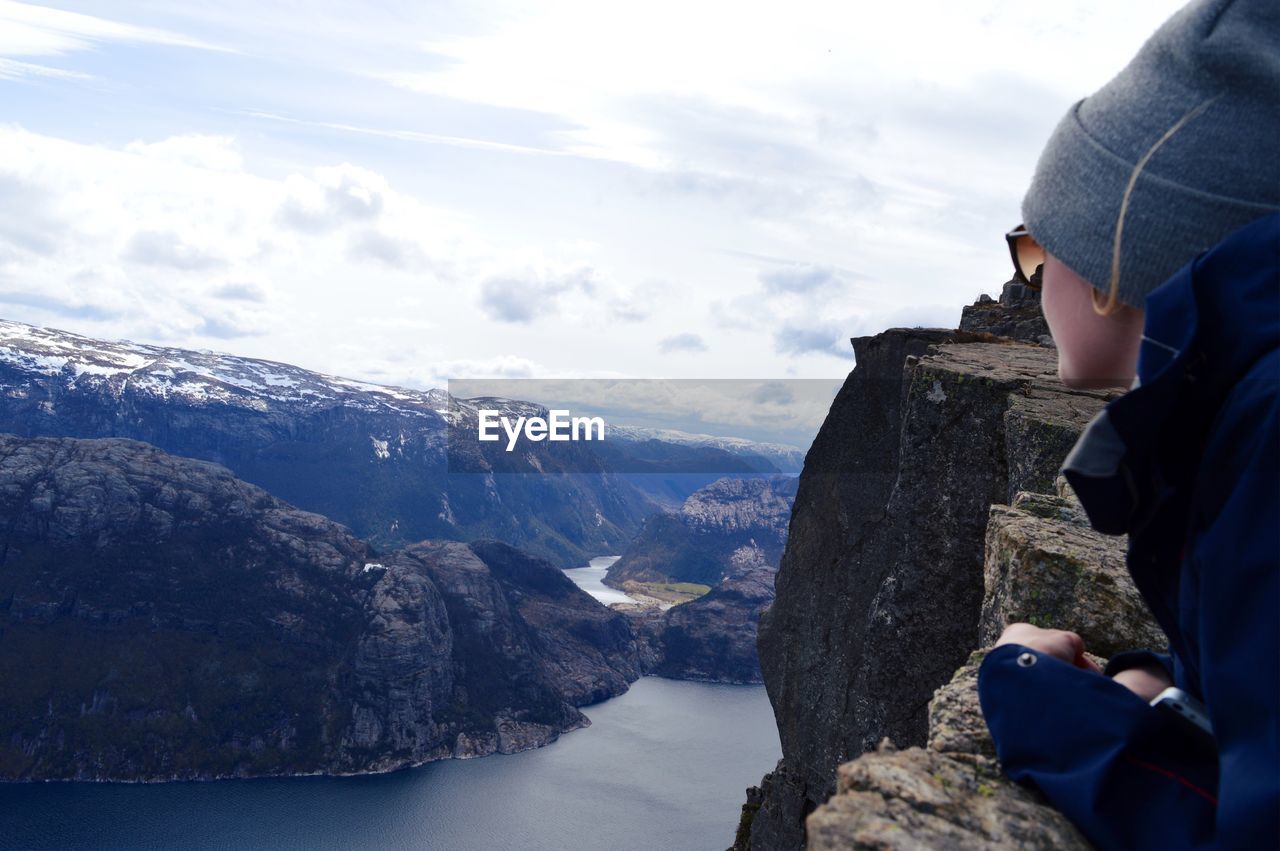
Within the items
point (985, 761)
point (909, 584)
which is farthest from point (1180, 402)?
point (909, 584)

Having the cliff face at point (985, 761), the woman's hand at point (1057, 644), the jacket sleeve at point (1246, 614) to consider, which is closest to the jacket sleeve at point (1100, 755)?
the cliff face at point (985, 761)

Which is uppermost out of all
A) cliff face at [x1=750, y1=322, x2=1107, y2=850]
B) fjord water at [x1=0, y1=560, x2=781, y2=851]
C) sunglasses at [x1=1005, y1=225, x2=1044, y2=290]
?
sunglasses at [x1=1005, y1=225, x2=1044, y2=290]

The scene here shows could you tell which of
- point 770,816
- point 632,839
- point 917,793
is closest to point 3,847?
point 632,839

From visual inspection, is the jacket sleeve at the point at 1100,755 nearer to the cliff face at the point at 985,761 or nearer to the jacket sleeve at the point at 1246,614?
the cliff face at the point at 985,761

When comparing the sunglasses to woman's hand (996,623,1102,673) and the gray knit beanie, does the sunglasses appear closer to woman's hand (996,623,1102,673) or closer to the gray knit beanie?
the gray knit beanie

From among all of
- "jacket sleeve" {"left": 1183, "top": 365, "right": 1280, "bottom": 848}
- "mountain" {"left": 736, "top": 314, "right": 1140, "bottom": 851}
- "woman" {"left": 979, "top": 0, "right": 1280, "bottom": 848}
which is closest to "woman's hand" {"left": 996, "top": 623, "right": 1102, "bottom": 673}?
"woman" {"left": 979, "top": 0, "right": 1280, "bottom": 848}

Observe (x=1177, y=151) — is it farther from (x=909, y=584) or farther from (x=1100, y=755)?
(x=909, y=584)
